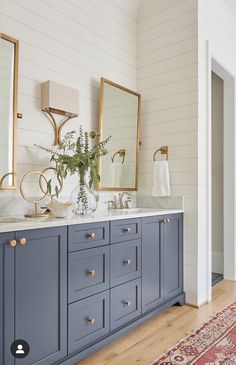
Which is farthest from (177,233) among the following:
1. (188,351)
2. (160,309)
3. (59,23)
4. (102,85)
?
(59,23)

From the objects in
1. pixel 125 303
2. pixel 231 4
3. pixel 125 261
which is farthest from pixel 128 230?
pixel 231 4

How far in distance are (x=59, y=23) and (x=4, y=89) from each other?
809mm

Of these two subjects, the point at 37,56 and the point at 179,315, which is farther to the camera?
the point at 179,315

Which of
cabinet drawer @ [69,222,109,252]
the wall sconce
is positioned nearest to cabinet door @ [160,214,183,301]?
cabinet drawer @ [69,222,109,252]

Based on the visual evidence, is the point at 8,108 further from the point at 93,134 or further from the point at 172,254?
the point at 172,254

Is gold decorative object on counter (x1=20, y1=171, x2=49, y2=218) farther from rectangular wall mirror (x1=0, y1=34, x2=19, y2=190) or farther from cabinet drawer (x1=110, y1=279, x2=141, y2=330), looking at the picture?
cabinet drawer (x1=110, y1=279, x2=141, y2=330)

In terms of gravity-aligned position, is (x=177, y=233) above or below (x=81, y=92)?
below

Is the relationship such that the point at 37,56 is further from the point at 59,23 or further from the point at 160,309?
the point at 160,309

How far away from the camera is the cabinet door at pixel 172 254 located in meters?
2.53

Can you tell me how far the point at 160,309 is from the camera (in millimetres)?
2426

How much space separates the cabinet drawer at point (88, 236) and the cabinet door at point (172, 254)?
0.72 metres

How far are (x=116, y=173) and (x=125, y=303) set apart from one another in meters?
1.16

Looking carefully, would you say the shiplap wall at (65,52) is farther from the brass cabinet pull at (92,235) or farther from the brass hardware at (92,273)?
the brass hardware at (92,273)

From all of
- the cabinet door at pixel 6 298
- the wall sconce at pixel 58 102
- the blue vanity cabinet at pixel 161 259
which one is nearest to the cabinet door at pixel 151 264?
the blue vanity cabinet at pixel 161 259
